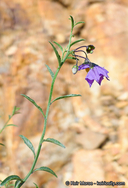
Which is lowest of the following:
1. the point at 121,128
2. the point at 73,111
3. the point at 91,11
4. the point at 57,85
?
the point at 121,128

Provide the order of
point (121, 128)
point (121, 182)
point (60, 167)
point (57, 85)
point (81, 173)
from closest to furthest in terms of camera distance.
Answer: point (121, 182) < point (81, 173) < point (60, 167) < point (121, 128) < point (57, 85)

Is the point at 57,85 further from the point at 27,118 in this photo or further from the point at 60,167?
the point at 60,167

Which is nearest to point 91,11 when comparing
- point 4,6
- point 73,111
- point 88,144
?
point 4,6

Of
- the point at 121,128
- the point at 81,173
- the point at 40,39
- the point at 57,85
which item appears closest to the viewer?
the point at 81,173

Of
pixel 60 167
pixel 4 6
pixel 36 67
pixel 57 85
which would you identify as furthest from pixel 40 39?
pixel 60 167

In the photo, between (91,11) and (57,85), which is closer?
(57,85)

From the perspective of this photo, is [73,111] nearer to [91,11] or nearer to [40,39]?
[40,39]

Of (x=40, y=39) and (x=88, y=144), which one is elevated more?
(x=40, y=39)
